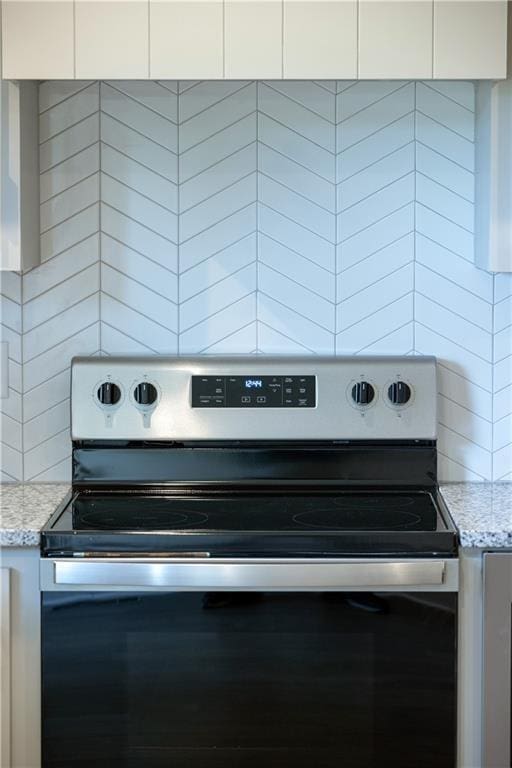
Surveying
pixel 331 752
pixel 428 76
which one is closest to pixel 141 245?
pixel 428 76

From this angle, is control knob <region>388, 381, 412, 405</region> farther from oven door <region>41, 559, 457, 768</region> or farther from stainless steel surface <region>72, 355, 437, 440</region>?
oven door <region>41, 559, 457, 768</region>

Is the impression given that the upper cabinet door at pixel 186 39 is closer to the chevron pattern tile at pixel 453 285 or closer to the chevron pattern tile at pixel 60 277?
the chevron pattern tile at pixel 60 277

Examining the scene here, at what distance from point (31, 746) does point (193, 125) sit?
4.35ft

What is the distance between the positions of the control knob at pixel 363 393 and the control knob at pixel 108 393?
500 millimetres

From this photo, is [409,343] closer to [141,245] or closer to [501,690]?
[141,245]

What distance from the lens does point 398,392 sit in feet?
8.71

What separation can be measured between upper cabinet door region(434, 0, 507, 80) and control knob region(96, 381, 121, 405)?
3.04 ft

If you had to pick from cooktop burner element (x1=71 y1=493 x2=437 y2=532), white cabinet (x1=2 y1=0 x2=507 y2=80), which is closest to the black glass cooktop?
cooktop burner element (x1=71 y1=493 x2=437 y2=532)

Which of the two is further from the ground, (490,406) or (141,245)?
(141,245)

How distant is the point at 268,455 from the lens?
106 inches

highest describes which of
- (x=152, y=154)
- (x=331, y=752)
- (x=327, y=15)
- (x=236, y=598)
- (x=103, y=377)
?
(x=327, y=15)

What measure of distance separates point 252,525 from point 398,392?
1.59 ft

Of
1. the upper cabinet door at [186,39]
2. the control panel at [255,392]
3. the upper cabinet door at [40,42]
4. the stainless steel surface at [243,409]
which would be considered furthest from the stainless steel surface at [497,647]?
the upper cabinet door at [40,42]

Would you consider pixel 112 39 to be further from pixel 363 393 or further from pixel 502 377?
pixel 502 377
